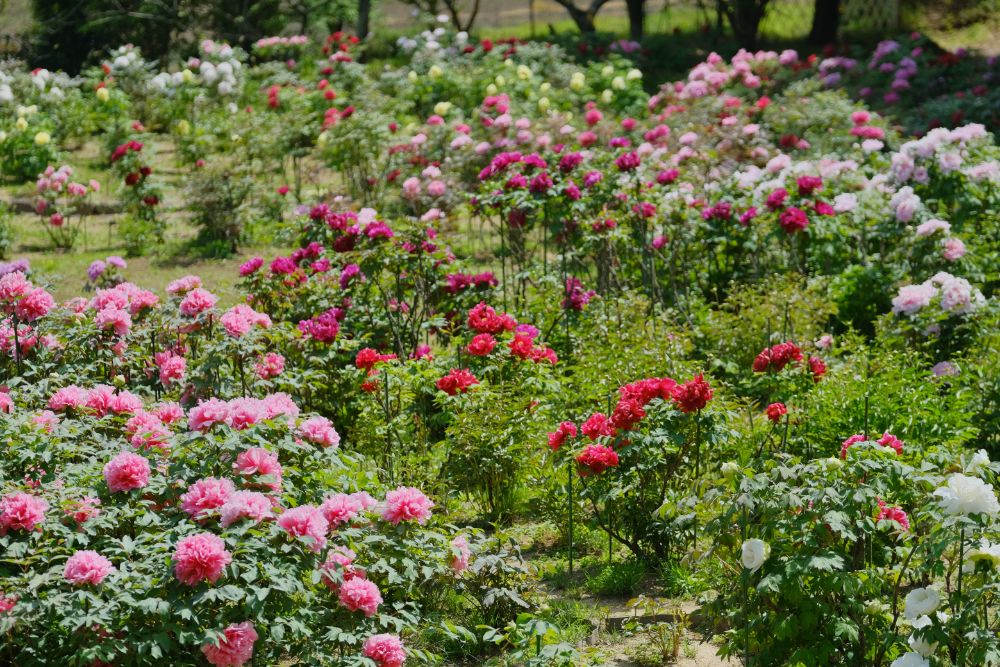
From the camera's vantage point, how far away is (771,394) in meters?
5.11

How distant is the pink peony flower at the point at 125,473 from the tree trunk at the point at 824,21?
15221 mm

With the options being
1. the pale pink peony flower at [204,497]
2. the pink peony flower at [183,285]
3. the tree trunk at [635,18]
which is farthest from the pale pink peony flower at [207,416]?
the tree trunk at [635,18]

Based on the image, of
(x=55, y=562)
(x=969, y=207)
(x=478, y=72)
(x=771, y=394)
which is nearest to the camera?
(x=55, y=562)

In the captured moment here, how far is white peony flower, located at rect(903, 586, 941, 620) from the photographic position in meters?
2.81

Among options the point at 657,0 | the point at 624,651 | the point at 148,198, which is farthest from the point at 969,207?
the point at 657,0

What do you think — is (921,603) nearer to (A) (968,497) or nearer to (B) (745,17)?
(A) (968,497)

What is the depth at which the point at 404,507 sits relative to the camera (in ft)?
11.5

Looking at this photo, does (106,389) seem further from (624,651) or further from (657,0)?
(657,0)

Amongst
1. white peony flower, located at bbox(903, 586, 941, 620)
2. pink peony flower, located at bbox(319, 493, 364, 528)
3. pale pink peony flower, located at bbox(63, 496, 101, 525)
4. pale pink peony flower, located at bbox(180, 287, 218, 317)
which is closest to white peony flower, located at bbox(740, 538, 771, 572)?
white peony flower, located at bbox(903, 586, 941, 620)

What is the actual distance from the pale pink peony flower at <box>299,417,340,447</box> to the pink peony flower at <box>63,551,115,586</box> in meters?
0.81

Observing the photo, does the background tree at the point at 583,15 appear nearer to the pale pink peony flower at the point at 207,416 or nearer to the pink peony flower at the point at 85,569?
the pale pink peony flower at the point at 207,416

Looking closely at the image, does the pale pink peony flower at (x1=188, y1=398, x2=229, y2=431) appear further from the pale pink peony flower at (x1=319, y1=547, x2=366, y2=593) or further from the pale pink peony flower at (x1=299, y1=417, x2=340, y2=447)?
the pale pink peony flower at (x1=319, y1=547, x2=366, y2=593)

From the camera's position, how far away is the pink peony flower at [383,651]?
10.4ft

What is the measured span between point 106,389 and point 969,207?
515 centimetres
